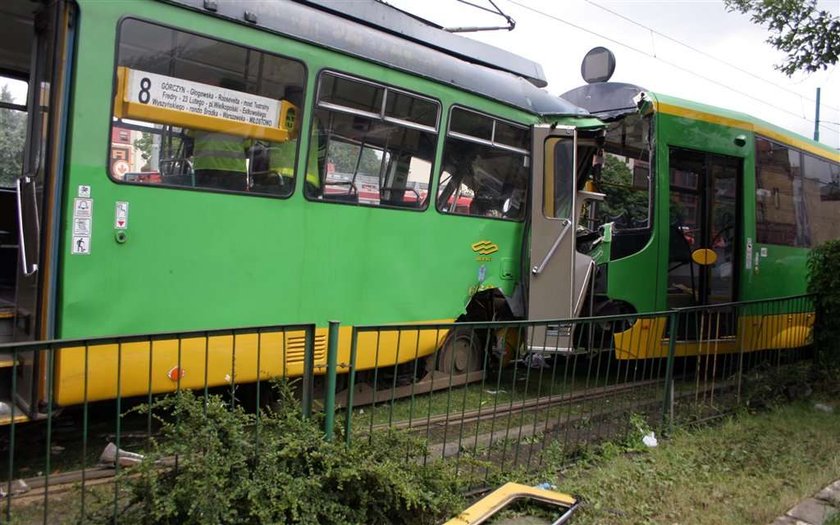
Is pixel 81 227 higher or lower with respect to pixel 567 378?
higher

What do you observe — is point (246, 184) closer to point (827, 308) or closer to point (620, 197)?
point (620, 197)

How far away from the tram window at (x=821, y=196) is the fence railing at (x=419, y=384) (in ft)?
9.55

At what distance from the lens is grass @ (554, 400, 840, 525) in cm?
374

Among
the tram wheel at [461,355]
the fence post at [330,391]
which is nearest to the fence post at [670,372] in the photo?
the tram wheel at [461,355]

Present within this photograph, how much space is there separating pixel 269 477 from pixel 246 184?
221 cm

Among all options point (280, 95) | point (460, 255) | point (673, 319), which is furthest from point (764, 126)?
point (280, 95)

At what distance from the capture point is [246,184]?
442 centimetres

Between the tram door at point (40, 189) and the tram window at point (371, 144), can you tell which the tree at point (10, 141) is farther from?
the tram window at point (371, 144)

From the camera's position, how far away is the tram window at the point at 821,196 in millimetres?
8961

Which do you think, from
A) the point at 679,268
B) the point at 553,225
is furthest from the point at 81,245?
the point at 679,268

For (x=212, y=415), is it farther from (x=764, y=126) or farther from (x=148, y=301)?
(x=764, y=126)

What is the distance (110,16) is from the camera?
375 cm

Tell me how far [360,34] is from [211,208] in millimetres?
1837

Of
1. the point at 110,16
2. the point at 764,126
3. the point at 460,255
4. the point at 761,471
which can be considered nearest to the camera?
the point at 110,16
